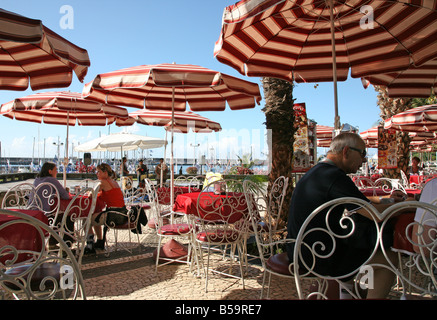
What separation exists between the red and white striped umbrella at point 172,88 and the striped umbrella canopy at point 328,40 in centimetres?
62

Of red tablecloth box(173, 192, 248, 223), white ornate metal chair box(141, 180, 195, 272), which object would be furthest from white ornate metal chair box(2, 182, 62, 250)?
red tablecloth box(173, 192, 248, 223)

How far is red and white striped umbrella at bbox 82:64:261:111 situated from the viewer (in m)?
4.10

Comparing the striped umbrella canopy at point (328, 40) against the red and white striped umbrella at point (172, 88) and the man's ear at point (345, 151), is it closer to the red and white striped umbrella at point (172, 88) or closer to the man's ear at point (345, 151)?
the red and white striped umbrella at point (172, 88)

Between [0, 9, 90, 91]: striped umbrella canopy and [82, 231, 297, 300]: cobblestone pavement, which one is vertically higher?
[0, 9, 90, 91]: striped umbrella canopy

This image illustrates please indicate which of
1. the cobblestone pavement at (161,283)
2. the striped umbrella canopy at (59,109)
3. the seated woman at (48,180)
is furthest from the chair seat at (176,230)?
the striped umbrella canopy at (59,109)

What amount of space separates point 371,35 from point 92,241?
483 centimetres

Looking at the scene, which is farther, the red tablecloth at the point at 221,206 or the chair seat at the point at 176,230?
the chair seat at the point at 176,230

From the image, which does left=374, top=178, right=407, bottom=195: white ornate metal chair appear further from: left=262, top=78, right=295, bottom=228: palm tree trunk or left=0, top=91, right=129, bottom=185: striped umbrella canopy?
left=0, top=91, right=129, bottom=185: striped umbrella canopy

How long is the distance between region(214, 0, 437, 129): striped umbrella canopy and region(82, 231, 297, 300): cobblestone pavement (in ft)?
6.50

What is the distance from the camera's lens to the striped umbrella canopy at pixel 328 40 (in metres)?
3.20

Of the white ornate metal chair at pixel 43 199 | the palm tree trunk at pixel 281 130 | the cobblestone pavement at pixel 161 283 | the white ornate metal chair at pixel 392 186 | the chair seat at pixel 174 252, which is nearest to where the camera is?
the cobblestone pavement at pixel 161 283

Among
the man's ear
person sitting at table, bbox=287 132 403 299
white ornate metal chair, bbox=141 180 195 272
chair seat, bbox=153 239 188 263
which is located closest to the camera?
person sitting at table, bbox=287 132 403 299

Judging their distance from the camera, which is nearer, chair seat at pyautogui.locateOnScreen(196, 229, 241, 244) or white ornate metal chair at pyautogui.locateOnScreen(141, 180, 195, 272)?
chair seat at pyautogui.locateOnScreen(196, 229, 241, 244)

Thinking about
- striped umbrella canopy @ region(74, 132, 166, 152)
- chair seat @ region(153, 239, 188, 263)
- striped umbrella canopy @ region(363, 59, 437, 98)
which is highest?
striped umbrella canopy @ region(363, 59, 437, 98)
